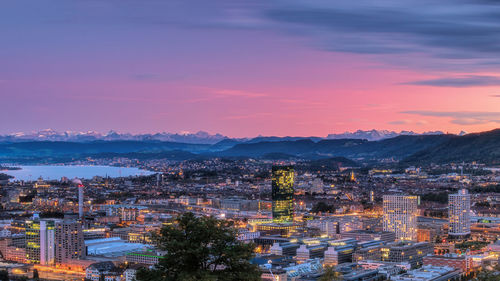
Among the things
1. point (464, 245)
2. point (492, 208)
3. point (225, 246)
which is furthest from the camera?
point (492, 208)

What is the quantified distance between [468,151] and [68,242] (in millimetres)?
140737

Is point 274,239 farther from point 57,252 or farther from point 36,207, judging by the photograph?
point 36,207

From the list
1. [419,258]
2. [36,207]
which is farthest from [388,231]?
[36,207]

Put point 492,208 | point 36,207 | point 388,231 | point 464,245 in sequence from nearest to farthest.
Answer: point 464,245
point 388,231
point 492,208
point 36,207

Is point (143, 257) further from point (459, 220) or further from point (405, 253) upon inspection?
point (459, 220)

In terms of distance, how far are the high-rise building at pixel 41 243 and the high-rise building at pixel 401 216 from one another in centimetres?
2874

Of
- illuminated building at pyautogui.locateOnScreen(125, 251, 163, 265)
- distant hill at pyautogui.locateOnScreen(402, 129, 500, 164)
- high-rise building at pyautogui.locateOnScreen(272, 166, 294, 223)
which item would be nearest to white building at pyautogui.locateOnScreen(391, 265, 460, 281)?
illuminated building at pyautogui.locateOnScreen(125, 251, 163, 265)

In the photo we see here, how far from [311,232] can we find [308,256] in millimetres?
13816

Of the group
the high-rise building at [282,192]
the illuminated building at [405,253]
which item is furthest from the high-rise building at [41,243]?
the high-rise building at [282,192]

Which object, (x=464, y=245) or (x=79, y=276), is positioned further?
(x=464, y=245)

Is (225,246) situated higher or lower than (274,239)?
higher

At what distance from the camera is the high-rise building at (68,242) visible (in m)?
53.0

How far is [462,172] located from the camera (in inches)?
5620

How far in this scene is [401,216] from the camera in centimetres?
6469
